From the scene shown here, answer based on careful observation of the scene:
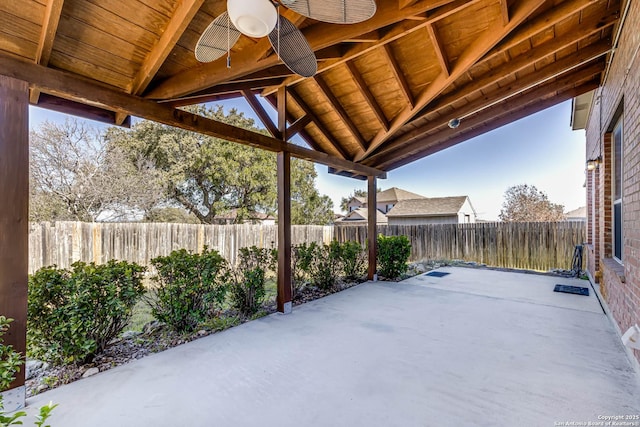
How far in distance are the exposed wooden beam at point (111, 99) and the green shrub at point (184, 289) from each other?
1.55 m

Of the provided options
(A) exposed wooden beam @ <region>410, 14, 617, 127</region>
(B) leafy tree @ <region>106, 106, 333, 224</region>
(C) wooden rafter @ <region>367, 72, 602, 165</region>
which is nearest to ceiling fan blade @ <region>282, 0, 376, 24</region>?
(A) exposed wooden beam @ <region>410, 14, 617, 127</region>

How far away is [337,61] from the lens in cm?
349

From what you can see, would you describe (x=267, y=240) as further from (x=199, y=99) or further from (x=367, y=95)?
(x=199, y=99)

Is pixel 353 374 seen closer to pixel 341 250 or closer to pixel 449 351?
pixel 449 351

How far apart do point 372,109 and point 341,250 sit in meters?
2.82

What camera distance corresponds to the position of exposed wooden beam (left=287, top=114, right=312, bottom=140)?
15.3 feet

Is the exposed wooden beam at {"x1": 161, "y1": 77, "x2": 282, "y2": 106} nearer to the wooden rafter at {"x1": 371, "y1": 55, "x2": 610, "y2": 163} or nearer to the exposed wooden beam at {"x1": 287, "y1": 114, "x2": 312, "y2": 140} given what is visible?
the exposed wooden beam at {"x1": 287, "y1": 114, "x2": 312, "y2": 140}

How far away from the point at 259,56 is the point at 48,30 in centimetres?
156

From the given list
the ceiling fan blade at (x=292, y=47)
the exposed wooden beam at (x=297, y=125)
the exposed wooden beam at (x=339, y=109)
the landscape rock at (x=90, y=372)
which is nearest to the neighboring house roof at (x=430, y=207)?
the exposed wooden beam at (x=339, y=109)

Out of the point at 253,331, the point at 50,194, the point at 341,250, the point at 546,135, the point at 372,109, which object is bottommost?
the point at 253,331

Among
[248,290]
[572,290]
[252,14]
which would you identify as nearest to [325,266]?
[248,290]

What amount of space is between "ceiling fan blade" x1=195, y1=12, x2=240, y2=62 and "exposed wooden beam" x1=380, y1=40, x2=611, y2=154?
359cm

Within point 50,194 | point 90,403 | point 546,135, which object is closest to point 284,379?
point 90,403

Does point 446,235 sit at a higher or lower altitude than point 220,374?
higher
